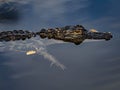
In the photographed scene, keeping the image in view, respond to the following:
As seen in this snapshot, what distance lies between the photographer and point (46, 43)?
1123 centimetres

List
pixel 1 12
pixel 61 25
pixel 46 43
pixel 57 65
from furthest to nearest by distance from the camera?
pixel 1 12 → pixel 61 25 → pixel 46 43 → pixel 57 65

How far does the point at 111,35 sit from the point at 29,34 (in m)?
1.85

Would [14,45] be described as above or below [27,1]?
below

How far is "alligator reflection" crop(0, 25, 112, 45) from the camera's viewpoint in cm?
1142

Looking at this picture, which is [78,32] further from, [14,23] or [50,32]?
[14,23]

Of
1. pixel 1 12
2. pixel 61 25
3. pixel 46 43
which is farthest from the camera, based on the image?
pixel 1 12

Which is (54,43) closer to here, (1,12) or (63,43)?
(63,43)

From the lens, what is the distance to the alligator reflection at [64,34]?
37.5 ft

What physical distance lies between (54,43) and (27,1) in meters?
2.59

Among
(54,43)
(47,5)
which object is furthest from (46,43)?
(47,5)

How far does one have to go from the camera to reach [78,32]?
1150 centimetres

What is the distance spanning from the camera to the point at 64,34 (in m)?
11.5

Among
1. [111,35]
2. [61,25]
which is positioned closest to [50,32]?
[61,25]

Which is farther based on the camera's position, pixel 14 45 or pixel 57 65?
pixel 14 45
